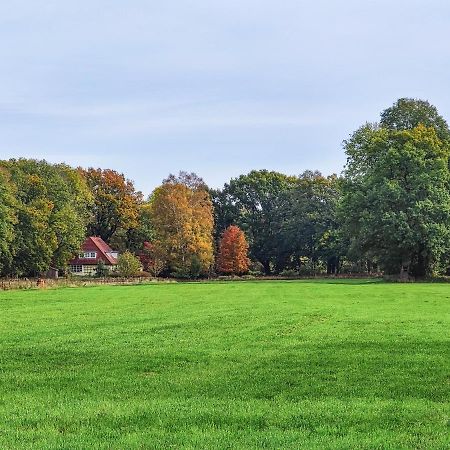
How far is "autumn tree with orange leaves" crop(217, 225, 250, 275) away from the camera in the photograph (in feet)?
315

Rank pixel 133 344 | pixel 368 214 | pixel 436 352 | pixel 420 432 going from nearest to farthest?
pixel 420 432
pixel 436 352
pixel 133 344
pixel 368 214

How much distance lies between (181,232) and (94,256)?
20.9 metres

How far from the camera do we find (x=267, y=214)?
360ft

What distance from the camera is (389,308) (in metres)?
29.4

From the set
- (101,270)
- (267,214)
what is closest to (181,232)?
(101,270)

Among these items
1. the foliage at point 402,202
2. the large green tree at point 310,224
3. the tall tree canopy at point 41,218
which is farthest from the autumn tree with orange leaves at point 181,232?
the foliage at point 402,202

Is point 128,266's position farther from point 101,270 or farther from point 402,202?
point 402,202

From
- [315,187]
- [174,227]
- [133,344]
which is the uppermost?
[315,187]

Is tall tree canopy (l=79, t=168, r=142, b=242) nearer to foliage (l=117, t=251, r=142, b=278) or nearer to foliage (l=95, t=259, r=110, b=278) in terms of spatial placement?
foliage (l=95, t=259, r=110, b=278)

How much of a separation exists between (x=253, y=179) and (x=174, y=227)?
27364 mm

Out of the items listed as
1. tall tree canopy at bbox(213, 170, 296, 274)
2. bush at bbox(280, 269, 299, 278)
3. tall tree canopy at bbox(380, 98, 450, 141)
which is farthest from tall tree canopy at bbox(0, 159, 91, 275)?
tall tree canopy at bbox(380, 98, 450, 141)

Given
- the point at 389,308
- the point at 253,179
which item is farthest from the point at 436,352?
the point at 253,179

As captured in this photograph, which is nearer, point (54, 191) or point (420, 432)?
point (420, 432)

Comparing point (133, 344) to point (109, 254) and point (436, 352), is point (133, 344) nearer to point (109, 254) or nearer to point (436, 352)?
point (436, 352)
